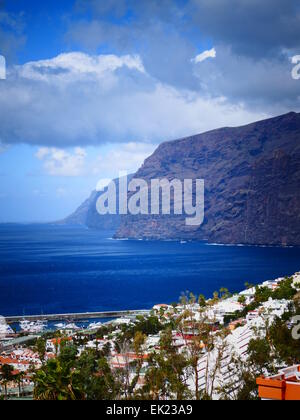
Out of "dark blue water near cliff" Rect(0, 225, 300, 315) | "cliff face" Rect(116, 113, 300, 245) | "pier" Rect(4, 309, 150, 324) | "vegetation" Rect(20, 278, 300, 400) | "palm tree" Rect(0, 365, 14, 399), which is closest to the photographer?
"vegetation" Rect(20, 278, 300, 400)

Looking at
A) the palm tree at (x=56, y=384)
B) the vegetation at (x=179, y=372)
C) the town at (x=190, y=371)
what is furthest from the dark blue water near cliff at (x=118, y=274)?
the palm tree at (x=56, y=384)

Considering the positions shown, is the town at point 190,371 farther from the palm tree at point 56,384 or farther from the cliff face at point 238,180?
the cliff face at point 238,180

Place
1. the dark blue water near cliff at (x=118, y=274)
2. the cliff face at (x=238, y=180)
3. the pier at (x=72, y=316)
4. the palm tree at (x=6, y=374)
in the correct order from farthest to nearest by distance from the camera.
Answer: the cliff face at (x=238, y=180) → the dark blue water near cliff at (x=118, y=274) → the pier at (x=72, y=316) → the palm tree at (x=6, y=374)

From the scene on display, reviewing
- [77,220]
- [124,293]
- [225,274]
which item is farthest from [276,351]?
[77,220]

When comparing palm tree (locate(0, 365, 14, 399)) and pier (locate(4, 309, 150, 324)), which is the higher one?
palm tree (locate(0, 365, 14, 399))

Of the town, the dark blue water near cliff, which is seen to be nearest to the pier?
the dark blue water near cliff

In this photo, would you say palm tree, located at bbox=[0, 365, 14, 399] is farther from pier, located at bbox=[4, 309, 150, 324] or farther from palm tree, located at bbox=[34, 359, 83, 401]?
pier, located at bbox=[4, 309, 150, 324]
